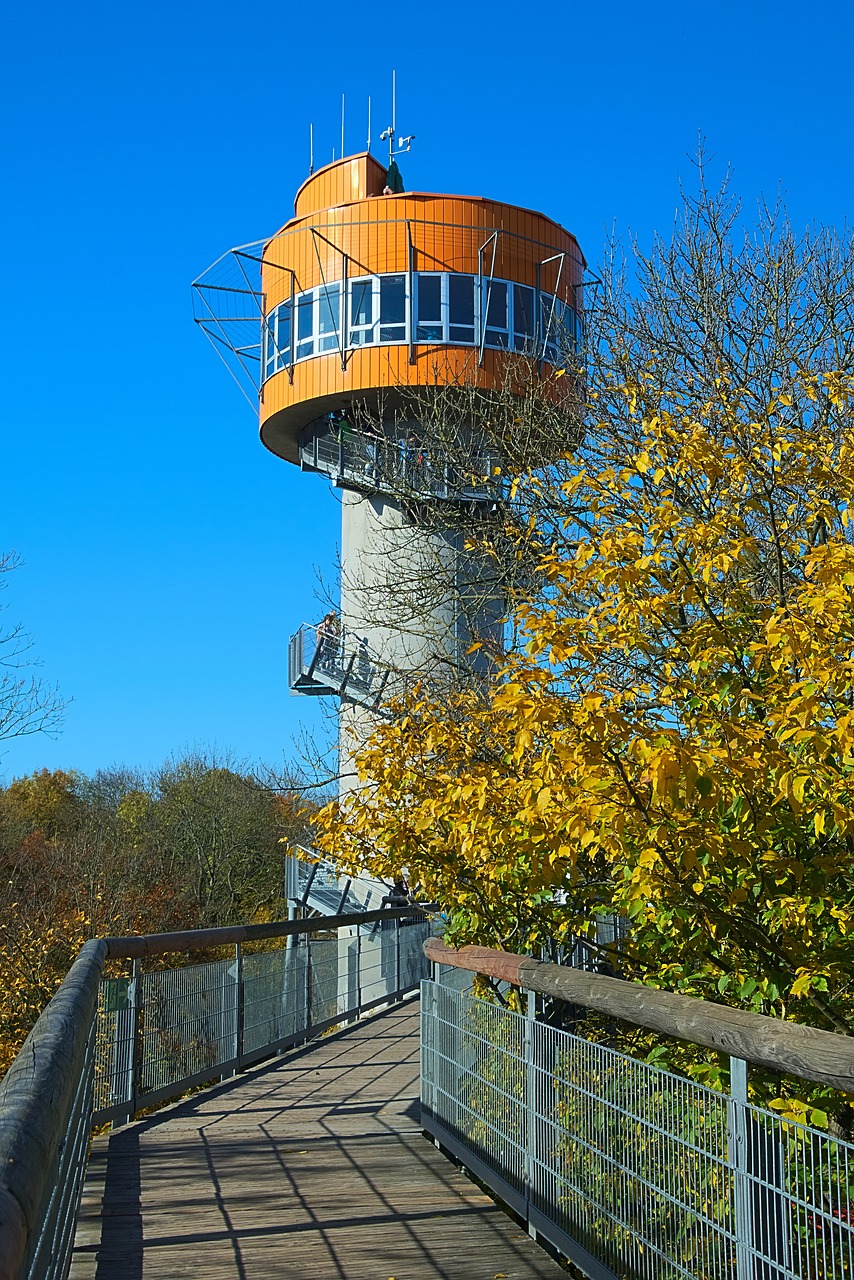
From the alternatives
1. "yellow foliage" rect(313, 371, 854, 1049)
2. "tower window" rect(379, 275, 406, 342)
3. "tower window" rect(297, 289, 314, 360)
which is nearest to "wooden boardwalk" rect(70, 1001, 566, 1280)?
"yellow foliage" rect(313, 371, 854, 1049)

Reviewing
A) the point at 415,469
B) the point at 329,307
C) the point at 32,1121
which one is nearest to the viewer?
the point at 32,1121

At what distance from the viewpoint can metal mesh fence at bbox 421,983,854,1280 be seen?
3471 millimetres

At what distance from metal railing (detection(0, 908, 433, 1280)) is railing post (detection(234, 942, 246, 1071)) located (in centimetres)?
1

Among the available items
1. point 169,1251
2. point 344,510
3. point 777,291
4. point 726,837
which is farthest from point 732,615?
point 344,510

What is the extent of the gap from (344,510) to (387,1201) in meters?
24.4

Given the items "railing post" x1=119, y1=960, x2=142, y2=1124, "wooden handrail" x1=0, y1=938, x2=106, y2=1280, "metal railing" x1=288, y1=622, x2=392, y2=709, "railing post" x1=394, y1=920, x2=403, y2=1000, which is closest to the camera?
"wooden handrail" x1=0, y1=938, x2=106, y2=1280

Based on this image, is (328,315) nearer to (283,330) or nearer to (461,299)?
(283,330)

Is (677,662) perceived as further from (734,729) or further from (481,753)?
(481,753)

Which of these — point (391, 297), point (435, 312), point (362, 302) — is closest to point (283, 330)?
point (362, 302)

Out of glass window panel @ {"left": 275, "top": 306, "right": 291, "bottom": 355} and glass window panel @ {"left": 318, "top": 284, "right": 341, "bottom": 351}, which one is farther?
glass window panel @ {"left": 275, "top": 306, "right": 291, "bottom": 355}

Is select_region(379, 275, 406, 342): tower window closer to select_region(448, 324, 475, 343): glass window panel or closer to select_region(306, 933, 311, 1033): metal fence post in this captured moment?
select_region(448, 324, 475, 343): glass window panel

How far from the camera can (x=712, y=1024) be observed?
385cm

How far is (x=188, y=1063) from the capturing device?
960 centimetres

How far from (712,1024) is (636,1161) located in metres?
1.02
